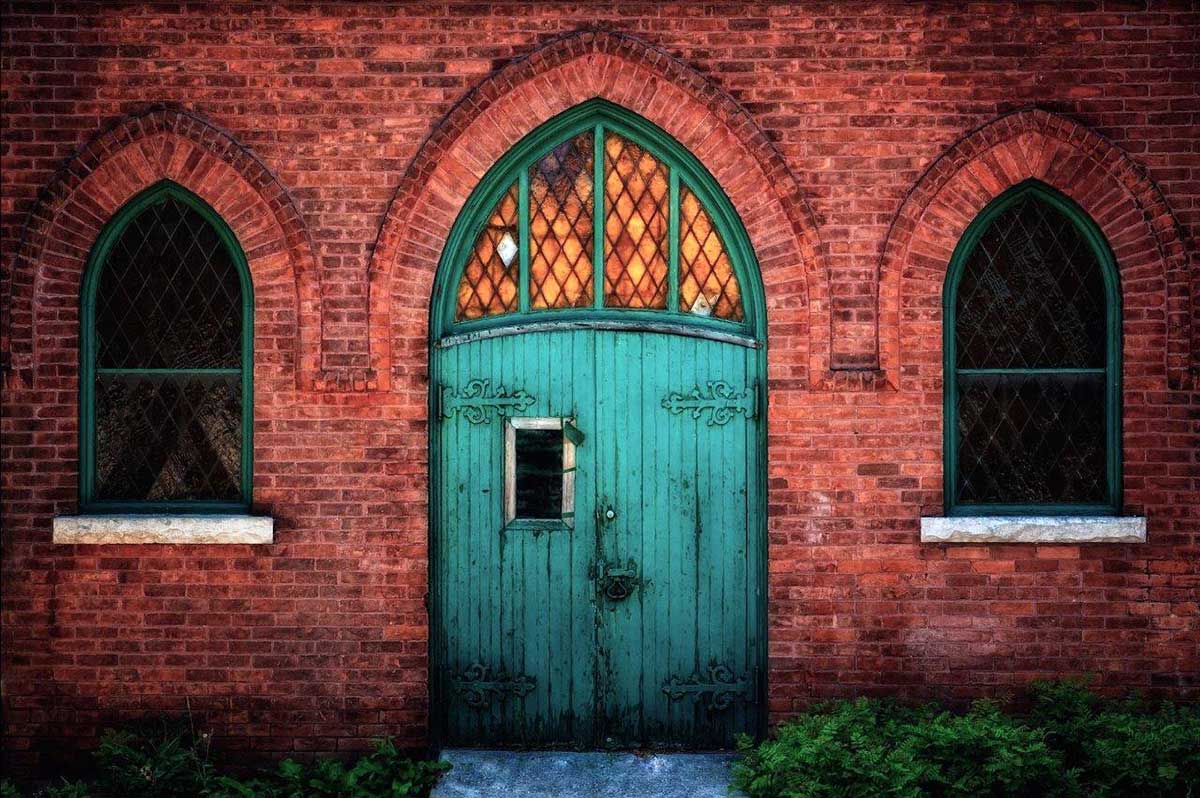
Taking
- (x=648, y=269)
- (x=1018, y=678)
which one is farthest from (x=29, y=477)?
(x=1018, y=678)

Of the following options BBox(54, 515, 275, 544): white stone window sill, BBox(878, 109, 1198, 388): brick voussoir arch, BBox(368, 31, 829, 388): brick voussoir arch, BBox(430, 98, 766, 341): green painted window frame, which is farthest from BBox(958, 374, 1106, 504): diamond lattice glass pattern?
BBox(54, 515, 275, 544): white stone window sill

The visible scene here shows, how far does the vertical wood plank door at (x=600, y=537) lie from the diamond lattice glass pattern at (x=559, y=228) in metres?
0.29

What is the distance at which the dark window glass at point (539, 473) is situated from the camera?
18.7 ft

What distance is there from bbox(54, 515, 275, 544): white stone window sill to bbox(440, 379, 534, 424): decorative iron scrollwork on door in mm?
1174

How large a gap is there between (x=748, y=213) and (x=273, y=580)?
3370mm

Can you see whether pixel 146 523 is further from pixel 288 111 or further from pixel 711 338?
pixel 711 338

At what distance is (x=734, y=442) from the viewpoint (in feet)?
18.7

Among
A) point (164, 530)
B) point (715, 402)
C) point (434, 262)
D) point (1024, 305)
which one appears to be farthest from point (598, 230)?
point (164, 530)

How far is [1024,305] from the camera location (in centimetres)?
574

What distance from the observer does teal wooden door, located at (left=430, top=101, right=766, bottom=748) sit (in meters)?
5.70

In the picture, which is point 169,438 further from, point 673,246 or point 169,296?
point 673,246

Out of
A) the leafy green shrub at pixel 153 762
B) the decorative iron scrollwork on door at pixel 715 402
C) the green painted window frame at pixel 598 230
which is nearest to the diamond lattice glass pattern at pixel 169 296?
the green painted window frame at pixel 598 230

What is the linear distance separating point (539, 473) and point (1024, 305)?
294cm

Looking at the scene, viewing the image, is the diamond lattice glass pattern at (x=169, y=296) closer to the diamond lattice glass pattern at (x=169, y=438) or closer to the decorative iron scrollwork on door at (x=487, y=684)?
the diamond lattice glass pattern at (x=169, y=438)
